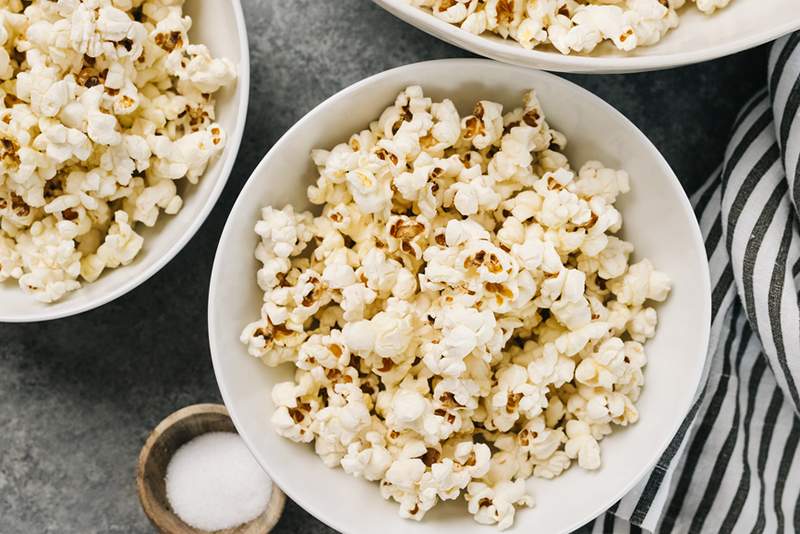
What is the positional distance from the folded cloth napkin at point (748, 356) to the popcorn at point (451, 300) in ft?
0.67

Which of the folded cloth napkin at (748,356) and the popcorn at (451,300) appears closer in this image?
the popcorn at (451,300)

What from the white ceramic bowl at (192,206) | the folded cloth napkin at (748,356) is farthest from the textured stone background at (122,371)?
the white ceramic bowl at (192,206)

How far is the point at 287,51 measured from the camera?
49.1 inches

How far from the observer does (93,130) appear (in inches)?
38.9

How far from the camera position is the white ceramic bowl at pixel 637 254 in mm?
1055

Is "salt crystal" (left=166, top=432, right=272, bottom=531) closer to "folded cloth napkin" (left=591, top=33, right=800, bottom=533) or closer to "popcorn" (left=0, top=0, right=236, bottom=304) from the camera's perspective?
"popcorn" (left=0, top=0, right=236, bottom=304)

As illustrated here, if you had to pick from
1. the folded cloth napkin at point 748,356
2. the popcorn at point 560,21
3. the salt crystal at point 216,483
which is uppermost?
the popcorn at point 560,21

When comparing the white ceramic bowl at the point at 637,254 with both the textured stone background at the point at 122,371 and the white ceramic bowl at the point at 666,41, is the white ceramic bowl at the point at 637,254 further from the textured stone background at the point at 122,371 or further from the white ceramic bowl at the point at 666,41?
the textured stone background at the point at 122,371

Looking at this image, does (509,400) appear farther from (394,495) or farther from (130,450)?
(130,450)

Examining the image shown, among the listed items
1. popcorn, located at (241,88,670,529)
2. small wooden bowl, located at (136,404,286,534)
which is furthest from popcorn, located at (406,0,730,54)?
small wooden bowl, located at (136,404,286,534)

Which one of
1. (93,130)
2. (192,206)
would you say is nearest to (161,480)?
(192,206)

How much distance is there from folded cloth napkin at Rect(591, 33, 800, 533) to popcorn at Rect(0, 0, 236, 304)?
28.6 inches

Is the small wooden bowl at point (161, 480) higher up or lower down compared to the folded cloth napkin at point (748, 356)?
lower down

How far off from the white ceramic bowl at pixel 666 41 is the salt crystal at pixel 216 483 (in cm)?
66
